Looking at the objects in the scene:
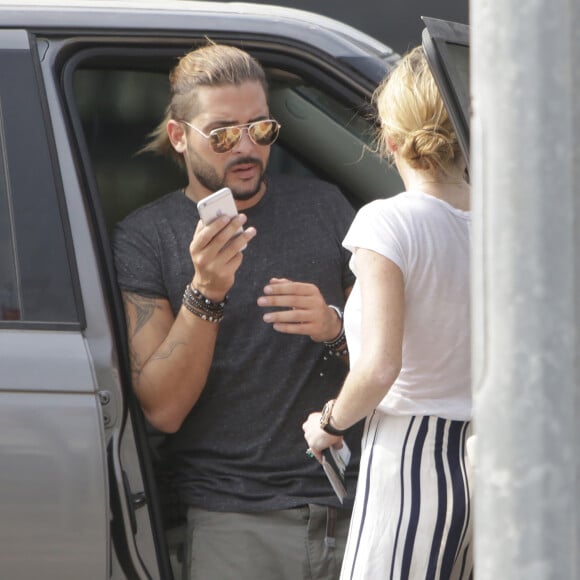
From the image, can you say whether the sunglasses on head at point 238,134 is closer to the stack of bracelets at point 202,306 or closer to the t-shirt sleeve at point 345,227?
the t-shirt sleeve at point 345,227

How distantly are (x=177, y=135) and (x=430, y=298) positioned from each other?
1.06m

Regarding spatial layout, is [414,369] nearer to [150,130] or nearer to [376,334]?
[376,334]

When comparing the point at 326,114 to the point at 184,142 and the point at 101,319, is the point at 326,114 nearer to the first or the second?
the point at 184,142

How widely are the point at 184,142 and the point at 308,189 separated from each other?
0.33m

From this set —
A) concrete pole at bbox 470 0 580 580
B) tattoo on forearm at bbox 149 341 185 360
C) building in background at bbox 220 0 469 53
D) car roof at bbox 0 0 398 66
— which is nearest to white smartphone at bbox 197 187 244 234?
tattoo on forearm at bbox 149 341 185 360

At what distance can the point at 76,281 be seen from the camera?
2.55m

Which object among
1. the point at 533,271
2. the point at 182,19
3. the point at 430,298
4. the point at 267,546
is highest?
the point at 182,19

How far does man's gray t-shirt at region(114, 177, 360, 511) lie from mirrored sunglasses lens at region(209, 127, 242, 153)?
9.0 inches

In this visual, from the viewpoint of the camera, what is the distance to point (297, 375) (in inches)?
112

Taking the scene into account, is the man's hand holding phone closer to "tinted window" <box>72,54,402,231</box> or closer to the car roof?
the car roof

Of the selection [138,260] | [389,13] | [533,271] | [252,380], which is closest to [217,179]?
[138,260]

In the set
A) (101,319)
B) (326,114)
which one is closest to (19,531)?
(101,319)

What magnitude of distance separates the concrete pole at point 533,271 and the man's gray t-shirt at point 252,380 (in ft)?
5.31

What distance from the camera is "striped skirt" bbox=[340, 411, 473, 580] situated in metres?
2.23
